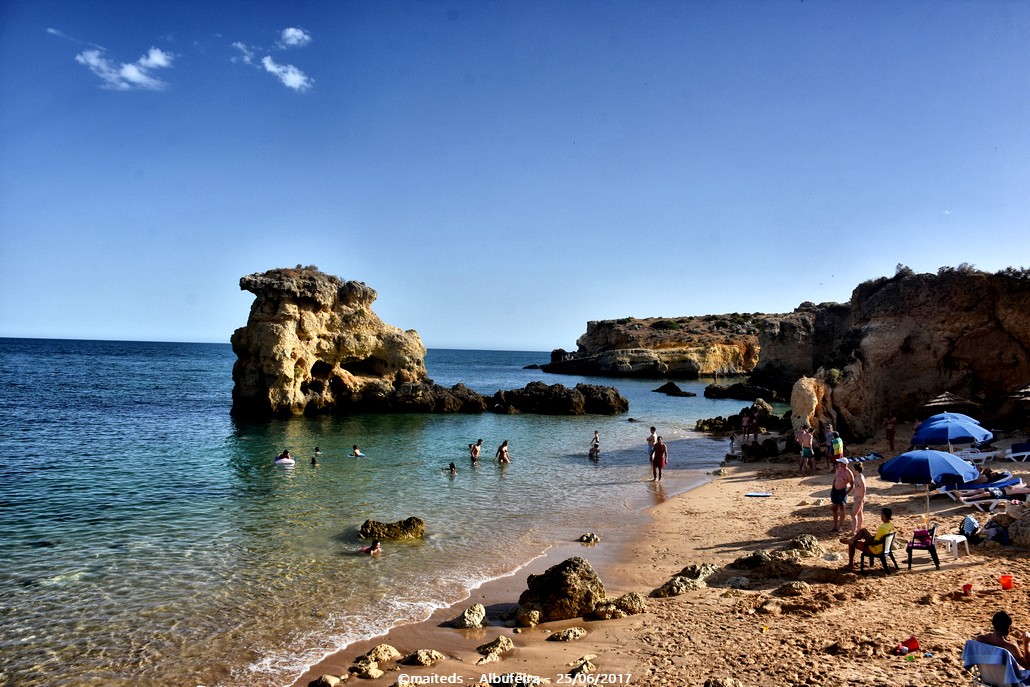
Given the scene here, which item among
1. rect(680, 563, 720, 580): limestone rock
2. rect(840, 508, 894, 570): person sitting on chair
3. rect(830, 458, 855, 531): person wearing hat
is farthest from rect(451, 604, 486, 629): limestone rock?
rect(830, 458, 855, 531): person wearing hat

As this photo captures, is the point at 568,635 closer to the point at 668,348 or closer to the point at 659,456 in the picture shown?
the point at 659,456

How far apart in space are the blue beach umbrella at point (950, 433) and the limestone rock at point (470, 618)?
10.6m

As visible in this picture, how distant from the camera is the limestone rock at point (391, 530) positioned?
40.0 ft

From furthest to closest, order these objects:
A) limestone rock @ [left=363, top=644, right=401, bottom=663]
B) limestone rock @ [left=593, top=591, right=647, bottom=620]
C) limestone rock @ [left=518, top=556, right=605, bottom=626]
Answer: limestone rock @ [left=518, top=556, right=605, bottom=626]
limestone rock @ [left=593, top=591, right=647, bottom=620]
limestone rock @ [left=363, top=644, right=401, bottom=663]

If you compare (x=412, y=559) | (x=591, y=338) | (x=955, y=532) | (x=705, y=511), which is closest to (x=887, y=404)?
(x=705, y=511)

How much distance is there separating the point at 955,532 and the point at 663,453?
978cm

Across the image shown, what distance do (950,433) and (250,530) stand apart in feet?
49.8

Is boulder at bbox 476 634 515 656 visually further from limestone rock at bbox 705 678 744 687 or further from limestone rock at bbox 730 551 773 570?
limestone rock at bbox 730 551 773 570

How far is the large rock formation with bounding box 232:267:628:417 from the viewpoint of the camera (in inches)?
1347

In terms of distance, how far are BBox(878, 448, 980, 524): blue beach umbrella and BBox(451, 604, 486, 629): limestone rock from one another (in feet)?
23.9

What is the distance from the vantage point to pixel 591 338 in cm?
10119

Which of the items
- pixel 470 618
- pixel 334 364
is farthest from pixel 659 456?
pixel 334 364

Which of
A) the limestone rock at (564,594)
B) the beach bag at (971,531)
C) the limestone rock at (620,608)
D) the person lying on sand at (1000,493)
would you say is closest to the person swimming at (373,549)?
the limestone rock at (564,594)

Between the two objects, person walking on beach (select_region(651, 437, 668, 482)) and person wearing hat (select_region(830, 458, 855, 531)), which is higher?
person wearing hat (select_region(830, 458, 855, 531))
